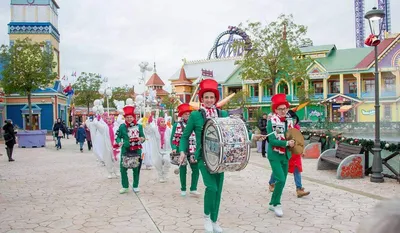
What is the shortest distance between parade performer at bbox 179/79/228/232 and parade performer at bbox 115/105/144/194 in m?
2.60

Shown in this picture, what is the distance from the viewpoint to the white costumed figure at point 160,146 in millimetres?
8734

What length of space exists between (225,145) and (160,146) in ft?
15.8

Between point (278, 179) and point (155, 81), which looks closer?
point (278, 179)

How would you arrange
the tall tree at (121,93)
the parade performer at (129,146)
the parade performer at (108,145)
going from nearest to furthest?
the parade performer at (129,146), the parade performer at (108,145), the tall tree at (121,93)

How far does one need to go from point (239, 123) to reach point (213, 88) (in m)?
0.62

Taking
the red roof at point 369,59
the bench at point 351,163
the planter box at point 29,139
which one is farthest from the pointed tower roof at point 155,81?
the bench at point 351,163

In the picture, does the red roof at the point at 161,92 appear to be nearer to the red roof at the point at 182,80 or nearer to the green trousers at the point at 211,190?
the red roof at the point at 182,80

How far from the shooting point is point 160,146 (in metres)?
8.95

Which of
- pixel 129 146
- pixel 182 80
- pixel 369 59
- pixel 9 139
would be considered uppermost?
pixel 369 59

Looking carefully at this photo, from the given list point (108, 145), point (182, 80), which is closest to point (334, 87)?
point (182, 80)

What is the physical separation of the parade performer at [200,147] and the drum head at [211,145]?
10 cm

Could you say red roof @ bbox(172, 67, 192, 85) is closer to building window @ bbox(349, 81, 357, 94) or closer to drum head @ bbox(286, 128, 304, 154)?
building window @ bbox(349, 81, 357, 94)

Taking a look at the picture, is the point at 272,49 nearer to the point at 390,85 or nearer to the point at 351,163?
the point at 390,85

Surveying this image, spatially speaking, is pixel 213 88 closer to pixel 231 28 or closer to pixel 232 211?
pixel 232 211
